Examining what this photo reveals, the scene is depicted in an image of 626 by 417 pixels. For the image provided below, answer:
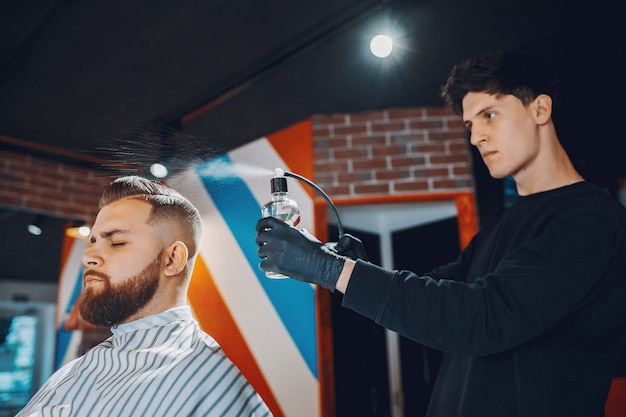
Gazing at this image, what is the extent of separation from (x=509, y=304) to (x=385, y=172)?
2.45 m

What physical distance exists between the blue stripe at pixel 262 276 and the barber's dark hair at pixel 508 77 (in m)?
1.81

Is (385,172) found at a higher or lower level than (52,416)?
higher

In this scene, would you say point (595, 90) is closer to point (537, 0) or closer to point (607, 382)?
point (537, 0)

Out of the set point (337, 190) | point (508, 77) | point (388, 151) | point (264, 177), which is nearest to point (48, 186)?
point (264, 177)

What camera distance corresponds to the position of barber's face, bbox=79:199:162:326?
1421mm

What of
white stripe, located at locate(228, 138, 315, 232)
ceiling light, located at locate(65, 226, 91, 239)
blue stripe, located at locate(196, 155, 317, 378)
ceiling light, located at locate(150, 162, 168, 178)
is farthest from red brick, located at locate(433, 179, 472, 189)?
ceiling light, located at locate(65, 226, 91, 239)

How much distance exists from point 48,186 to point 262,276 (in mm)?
2387

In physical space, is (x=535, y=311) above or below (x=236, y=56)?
below

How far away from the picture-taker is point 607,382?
117 centimetres

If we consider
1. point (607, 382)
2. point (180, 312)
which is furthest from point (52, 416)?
point (607, 382)

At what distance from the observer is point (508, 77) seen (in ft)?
4.66

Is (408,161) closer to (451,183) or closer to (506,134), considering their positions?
(451,183)

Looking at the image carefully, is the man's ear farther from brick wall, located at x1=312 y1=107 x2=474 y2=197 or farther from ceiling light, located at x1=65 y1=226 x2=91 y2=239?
ceiling light, located at x1=65 y1=226 x2=91 y2=239

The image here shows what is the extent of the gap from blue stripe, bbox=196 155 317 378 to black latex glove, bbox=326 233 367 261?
176 cm
